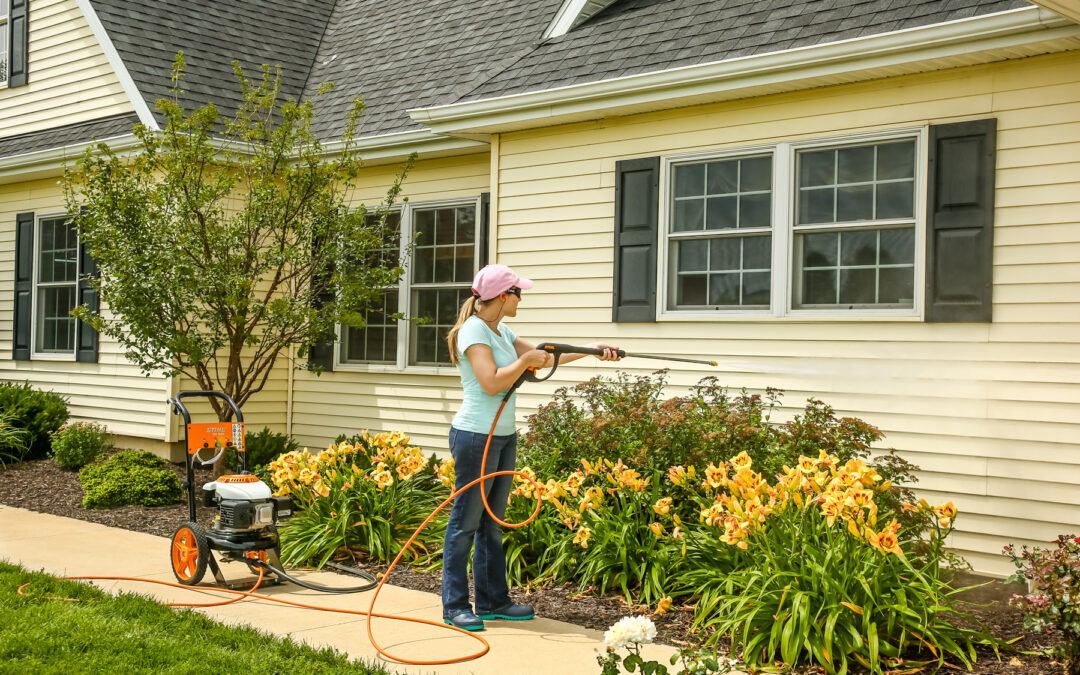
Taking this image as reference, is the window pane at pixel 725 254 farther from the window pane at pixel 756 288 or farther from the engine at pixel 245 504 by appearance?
the engine at pixel 245 504

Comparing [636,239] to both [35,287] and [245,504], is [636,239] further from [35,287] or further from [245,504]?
[35,287]

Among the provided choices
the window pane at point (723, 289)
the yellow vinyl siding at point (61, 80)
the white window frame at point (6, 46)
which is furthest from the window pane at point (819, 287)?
the white window frame at point (6, 46)

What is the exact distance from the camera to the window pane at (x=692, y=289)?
762 cm

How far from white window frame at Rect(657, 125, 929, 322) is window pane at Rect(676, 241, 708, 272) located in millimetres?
87

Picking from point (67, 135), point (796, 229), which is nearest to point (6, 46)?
point (67, 135)

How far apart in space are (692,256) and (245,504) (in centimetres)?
386

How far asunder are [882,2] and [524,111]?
114 inches

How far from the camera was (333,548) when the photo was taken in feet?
21.2

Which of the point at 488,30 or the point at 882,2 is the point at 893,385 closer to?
the point at 882,2

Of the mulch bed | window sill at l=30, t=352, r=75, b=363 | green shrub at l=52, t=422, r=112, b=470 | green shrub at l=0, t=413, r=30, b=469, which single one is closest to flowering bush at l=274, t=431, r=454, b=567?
the mulch bed

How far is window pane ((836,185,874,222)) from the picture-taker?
6766 mm

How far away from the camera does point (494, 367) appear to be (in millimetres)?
4793

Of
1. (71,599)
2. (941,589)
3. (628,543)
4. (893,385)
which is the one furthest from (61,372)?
(941,589)

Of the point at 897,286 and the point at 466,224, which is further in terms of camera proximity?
the point at 466,224
